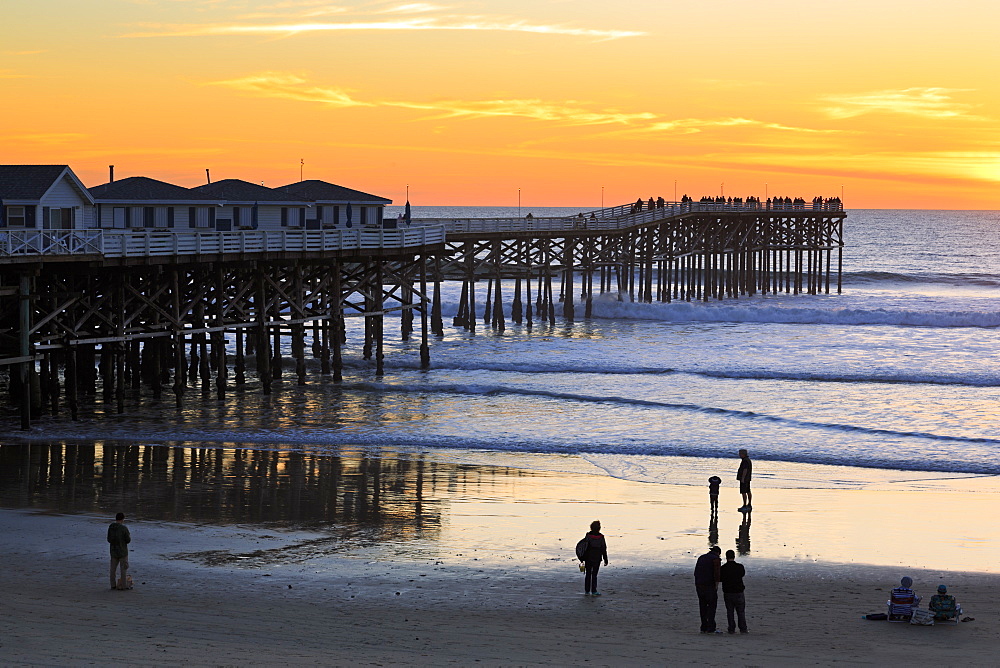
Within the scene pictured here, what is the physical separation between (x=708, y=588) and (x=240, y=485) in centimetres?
1059

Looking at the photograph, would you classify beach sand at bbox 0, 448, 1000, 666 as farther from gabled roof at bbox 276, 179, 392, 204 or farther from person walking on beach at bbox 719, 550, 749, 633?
gabled roof at bbox 276, 179, 392, 204

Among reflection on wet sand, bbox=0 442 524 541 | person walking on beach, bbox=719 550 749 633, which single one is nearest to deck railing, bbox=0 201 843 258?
reflection on wet sand, bbox=0 442 524 541

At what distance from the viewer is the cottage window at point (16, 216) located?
28.0 meters

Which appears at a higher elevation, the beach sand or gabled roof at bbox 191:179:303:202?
gabled roof at bbox 191:179:303:202

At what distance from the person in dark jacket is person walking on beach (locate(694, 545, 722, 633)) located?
1483 mm

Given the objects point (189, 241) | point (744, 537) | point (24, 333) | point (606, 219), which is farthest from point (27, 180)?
point (606, 219)

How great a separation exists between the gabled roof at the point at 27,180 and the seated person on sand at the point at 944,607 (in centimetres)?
2264

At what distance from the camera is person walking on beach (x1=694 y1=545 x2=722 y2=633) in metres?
12.8

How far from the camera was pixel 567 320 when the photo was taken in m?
57.5

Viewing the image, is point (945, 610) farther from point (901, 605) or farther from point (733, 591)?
point (733, 591)

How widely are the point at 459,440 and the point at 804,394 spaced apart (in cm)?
1303

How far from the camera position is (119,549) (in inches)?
538

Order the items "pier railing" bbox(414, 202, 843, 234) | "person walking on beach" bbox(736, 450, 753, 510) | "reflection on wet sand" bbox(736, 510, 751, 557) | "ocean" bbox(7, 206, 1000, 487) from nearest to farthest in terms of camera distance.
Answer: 1. "reflection on wet sand" bbox(736, 510, 751, 557)
2. "person walking on beach" bbox(736, 450, 753, 510)
3. "ocean" bbox(7, 206, 1000, 487)
4. "pier railing" bbox(414, 202, 843, 234)

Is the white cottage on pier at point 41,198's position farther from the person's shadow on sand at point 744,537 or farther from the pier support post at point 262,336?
the person's shadow on sand at point 744,537
